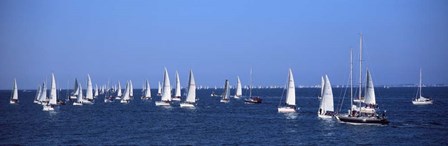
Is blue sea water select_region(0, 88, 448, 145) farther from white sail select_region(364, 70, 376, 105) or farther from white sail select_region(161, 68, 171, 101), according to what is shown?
white sail select_region(161, 68, 171, 101)

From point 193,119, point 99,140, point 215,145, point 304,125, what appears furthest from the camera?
point 193,119

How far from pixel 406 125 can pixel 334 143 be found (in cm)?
2069

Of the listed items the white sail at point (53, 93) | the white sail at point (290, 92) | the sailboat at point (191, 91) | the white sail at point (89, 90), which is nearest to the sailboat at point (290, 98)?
the white sail at point (290, 92)

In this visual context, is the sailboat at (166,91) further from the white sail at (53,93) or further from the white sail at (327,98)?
the white sail at (327,98)

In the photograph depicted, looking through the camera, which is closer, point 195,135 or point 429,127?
point 195,135

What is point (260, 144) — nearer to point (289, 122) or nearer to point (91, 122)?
point (289, 122)

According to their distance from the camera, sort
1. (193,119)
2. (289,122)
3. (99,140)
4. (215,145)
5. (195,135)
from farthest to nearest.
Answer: (193,119) < (289,122) < (195,135) < (99,140) < (215,145)

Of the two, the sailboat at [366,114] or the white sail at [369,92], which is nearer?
the sailboat at [366,114]

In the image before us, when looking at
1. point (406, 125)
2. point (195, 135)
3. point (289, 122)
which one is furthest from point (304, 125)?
point (195, 135)

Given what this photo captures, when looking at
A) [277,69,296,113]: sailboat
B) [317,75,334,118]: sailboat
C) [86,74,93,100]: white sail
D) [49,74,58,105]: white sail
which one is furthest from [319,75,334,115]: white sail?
[86,74,93,100]: white sail

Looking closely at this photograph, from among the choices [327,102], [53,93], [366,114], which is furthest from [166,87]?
[366,114]

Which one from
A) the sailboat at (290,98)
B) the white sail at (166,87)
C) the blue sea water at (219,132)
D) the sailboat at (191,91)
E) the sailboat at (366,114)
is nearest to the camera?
the blue sea water at (219,132)

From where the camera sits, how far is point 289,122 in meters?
81.0

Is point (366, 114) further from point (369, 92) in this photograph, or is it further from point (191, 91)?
point (191, 91)
